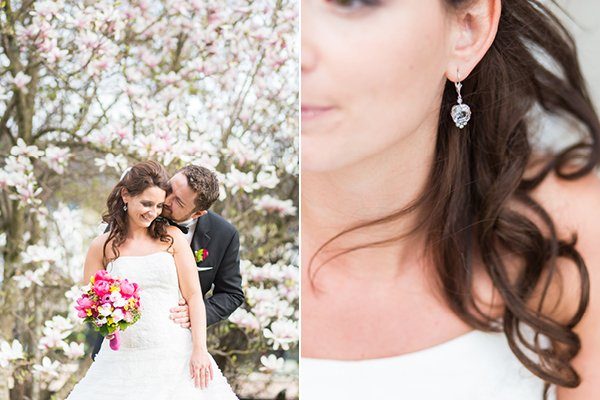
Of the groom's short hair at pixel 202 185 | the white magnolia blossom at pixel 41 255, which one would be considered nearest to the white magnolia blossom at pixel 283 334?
the groom's short hair at pixel 202 185

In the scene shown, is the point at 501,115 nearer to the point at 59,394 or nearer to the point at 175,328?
the point at 175,328

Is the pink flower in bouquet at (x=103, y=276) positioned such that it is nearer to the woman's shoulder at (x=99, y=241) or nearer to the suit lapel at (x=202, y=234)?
the woman's shoulder at (x=99, y=241)

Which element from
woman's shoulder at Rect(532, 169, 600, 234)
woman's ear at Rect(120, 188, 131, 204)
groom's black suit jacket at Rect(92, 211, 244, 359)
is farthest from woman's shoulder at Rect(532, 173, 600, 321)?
woman's ear at Rect(120, 188, 131, 204)

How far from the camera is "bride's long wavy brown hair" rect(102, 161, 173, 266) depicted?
2352 mm

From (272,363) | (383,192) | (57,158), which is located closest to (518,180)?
(383,192)

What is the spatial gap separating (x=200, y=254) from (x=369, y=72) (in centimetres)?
75

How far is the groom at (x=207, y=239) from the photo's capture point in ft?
7.82

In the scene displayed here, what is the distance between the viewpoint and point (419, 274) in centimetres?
213

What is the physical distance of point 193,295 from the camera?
2367mm

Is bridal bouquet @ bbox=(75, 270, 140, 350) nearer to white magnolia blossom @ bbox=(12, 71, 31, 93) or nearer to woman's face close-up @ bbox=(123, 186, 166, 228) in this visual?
woman's face close-up @ bbox=(123, 186, 166, 228)

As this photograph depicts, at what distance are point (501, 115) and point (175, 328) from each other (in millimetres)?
1077

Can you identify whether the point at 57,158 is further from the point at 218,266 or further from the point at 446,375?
the point at 446,375

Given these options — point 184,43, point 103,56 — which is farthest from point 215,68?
point 103,56

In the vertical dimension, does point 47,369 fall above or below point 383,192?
below
